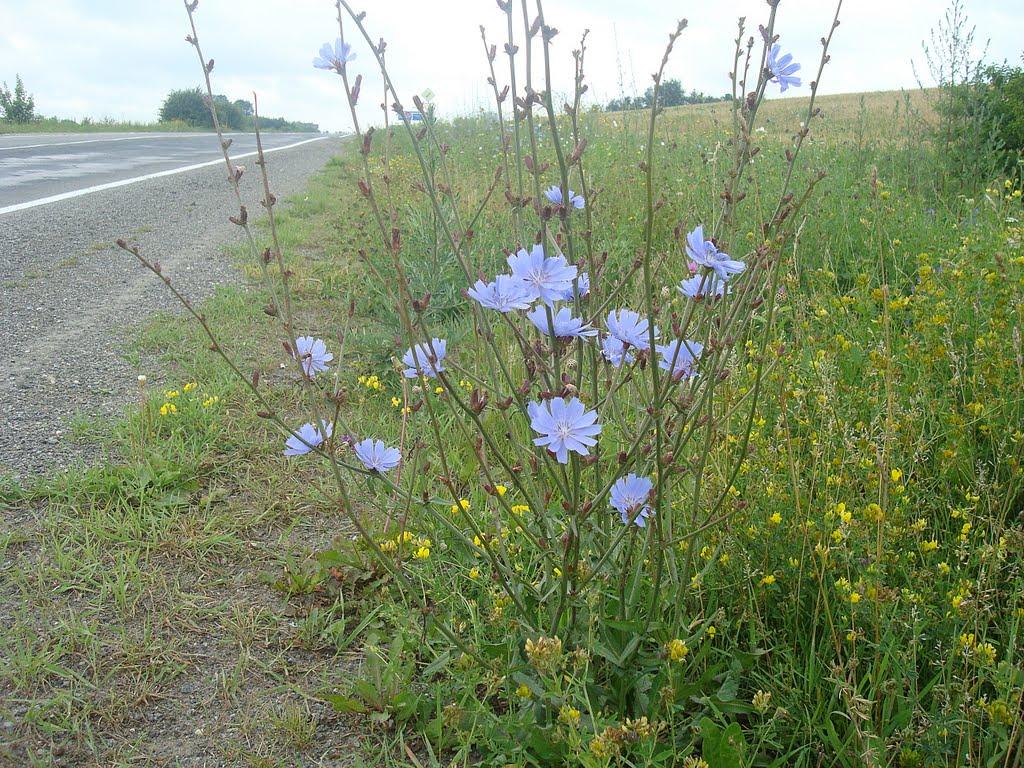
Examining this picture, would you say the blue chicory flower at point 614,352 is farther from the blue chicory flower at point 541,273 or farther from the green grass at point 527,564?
the green grass at point 527,564

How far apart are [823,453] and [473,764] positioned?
113 centimetres

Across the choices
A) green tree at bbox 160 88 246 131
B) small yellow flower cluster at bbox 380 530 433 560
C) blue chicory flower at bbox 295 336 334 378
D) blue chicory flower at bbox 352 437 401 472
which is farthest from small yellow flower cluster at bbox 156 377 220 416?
green tree at bbox 160 88 246 131

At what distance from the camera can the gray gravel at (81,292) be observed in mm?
2615

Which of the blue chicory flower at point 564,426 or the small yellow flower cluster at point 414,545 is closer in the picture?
the blue chicory flower at point 564,426

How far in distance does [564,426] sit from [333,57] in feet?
2.49

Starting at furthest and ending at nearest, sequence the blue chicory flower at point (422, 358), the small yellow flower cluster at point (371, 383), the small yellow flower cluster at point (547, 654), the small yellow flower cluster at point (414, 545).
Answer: the small yellow flower cluster at point (371, 383)
the small yellow flower cluster at point (414, 545)
the blue chicory flower at point (422, 358)
the small yellow flower cluster at point (547, 654)

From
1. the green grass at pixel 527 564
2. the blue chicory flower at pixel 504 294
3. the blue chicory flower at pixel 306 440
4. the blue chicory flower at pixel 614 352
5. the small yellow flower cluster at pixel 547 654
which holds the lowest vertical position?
the green grass at pixel 527 564

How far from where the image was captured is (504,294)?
111 centimetres

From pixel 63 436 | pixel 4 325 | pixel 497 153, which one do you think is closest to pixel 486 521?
pixel 63 436

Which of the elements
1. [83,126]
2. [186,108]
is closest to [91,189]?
[83,126]

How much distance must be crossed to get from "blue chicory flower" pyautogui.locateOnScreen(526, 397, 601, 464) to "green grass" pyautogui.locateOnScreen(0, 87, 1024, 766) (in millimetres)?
381

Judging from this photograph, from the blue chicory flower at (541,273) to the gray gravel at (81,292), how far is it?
6.37 ft

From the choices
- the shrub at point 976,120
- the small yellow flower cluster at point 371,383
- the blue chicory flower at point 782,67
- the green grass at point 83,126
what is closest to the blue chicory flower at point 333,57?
the blue chicory flower at point 782,67

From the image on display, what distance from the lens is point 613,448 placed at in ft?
7.52
